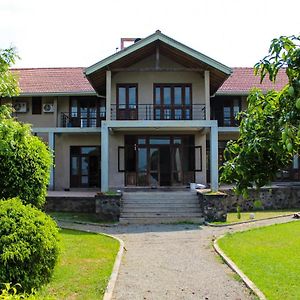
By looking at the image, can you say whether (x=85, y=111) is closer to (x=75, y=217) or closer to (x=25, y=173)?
(x=75, y=217)

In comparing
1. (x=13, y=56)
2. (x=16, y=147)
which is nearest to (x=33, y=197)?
(x=16, y=147)

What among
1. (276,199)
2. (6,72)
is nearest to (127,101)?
(276,199)

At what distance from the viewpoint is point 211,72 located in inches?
798

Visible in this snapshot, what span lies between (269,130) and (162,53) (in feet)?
62.6

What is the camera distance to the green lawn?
281 inches

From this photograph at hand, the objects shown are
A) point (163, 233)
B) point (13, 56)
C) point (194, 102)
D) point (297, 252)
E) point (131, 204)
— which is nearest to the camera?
point (13, 56)

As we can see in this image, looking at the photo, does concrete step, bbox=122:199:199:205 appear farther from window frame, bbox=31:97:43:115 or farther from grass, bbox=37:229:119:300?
window frame, bbox=31:97:43:115

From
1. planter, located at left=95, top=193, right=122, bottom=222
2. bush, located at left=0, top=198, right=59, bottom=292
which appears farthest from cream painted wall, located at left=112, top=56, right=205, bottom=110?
bush, located at left=0, top=198, right=59, bottom=292

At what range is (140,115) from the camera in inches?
843

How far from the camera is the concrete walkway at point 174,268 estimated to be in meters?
7.07

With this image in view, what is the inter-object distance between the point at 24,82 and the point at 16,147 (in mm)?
18751

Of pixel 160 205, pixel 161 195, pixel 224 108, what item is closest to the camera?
pixel 160 205

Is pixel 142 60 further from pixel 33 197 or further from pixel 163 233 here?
pixel 33 197

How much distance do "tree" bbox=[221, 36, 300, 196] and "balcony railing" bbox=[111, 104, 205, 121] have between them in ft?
56.6
